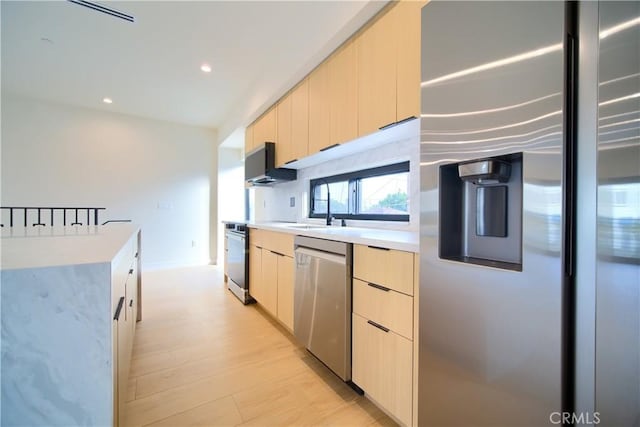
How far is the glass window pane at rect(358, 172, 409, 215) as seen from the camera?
76.8 inches

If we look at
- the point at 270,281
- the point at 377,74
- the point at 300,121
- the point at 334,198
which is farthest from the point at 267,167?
the point at 377,74

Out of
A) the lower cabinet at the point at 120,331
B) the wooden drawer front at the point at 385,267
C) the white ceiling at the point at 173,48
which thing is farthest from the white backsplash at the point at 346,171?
the lower cabinet at the point at 120,331

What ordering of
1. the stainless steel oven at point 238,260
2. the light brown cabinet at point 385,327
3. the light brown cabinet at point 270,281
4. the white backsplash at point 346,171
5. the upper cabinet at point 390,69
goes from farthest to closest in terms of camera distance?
the stainless steel oven at point 238,260
the light brown cabinet at point 270,281
the white backsplash at point 346,171
the upper cabinet at point 390,69
the light brown cabinet at point 385,327

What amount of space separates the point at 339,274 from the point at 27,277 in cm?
121

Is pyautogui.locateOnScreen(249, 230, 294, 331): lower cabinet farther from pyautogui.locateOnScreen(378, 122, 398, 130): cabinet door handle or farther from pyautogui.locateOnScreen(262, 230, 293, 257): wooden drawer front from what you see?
pyautogui.locateOnScreen(378, 122, 398, 130): cabinet door handle

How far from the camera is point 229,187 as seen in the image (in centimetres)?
539

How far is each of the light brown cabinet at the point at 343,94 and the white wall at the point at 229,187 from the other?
378 cm

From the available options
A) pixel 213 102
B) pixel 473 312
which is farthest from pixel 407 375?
pixel 213 102

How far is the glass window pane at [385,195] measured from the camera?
195cm

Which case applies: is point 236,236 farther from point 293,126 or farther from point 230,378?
point 230,378

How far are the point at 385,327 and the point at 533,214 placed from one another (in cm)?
79

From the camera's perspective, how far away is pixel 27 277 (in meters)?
0.60

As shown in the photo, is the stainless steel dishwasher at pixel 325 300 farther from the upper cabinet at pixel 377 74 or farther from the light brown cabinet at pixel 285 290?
the upper cabinet at pixel 377 74

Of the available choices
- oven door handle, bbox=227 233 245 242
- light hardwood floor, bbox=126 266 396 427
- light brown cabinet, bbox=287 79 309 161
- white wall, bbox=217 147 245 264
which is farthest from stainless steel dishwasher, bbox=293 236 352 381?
white wall, bbox=217 147 245 264
